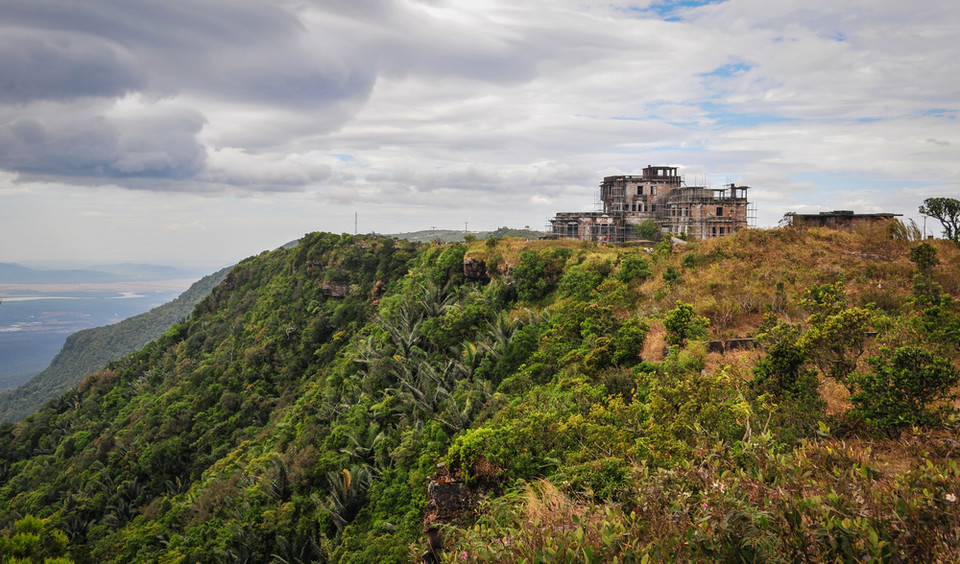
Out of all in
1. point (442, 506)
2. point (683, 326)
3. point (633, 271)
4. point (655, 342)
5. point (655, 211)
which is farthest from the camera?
point (655, 211)

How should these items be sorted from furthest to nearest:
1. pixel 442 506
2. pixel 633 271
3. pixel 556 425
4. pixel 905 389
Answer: pixel 633 271 < pixel 556 425 < pixel 442 506 < pixel 905 389

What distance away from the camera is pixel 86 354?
91.2 meters

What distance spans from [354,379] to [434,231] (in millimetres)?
110039

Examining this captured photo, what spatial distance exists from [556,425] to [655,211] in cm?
4575

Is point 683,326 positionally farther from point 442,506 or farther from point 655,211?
point 655,211

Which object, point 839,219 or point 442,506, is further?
point 839,219

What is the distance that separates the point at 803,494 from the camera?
5.01 m

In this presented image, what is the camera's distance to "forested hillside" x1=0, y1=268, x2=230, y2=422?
255ft

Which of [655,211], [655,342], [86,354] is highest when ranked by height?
[655,211]

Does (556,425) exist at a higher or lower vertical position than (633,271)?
lower

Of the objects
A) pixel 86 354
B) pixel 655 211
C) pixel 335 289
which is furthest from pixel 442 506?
pixel 86 354

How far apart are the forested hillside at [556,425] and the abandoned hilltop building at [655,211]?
Answer: 18.7 meters

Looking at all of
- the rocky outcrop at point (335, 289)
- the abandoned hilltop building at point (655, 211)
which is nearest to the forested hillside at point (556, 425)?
the rocky outcrop at point (335, 289)

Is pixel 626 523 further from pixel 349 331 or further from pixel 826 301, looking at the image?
pixel 349 331
